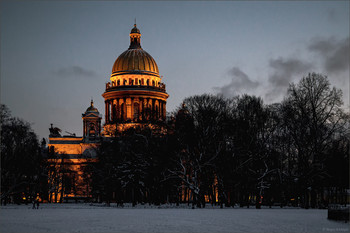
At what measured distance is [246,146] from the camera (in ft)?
214

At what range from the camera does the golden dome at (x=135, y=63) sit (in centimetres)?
14904

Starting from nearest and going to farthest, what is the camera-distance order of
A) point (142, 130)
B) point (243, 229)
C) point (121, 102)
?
point (243, 229), point (142, 130), point (121, 102)

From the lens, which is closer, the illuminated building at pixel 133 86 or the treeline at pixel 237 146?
the treeline at pixel 237 146

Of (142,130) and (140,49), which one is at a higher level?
(140,49)

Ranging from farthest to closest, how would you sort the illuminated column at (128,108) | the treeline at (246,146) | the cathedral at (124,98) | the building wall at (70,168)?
the illuminated column at (128,108)
the cathedral at (124,98)
the building wall at (70,168)
the treeline at (246,146)

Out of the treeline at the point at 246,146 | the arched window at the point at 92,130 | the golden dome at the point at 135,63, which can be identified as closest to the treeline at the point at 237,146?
the treeline at the point at 246,146

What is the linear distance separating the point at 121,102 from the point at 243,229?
117367 mm

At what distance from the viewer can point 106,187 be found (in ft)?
252

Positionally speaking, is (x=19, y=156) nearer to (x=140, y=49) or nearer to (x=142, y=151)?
(x=142, y=151)

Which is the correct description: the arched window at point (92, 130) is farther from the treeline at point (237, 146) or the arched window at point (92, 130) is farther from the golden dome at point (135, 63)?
the treeline at point (237, 146)

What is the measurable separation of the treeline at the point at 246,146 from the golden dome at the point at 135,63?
7856cm

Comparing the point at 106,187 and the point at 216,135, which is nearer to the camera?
the point at 216,135

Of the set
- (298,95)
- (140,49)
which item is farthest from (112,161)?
(140,49)

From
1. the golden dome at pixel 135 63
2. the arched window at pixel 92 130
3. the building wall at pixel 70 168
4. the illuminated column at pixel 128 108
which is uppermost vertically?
the golden dome at pixel 135 63
